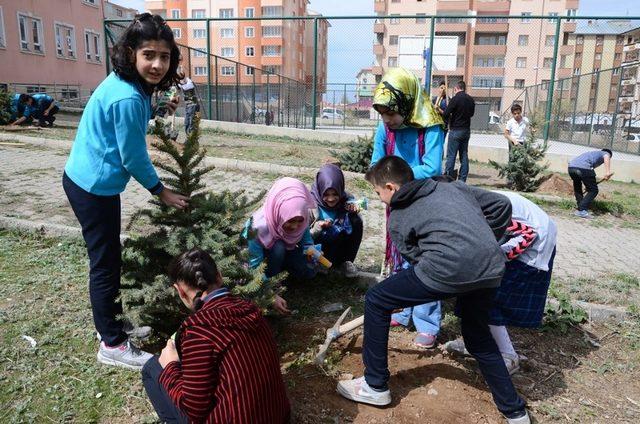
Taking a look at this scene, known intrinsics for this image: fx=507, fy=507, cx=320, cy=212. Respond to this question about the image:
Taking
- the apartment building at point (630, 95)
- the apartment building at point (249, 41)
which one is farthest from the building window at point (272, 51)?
the apartment building at point (630, 95)

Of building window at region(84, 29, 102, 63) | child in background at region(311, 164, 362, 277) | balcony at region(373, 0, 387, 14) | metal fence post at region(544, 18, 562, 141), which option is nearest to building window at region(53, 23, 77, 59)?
building window at region(84, 29, 102, 63)

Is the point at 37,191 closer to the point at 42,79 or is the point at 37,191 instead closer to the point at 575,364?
the point at 575,364

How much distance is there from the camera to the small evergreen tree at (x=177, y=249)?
2.77 metres

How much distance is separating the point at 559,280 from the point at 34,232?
486 centimetres

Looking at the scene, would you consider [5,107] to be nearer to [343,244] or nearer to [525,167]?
[343,244]

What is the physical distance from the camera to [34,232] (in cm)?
480

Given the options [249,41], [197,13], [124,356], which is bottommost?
[124,356]

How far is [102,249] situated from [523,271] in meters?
2.30

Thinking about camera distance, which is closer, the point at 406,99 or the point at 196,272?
the point at 196,272

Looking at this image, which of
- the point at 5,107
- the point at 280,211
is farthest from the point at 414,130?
the point at 5,107

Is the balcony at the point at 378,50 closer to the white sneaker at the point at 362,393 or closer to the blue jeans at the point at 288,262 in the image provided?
the blue jeans at the point at 288,262

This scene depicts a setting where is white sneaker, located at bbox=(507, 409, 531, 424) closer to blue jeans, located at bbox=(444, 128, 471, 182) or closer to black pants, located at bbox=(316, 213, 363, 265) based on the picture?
black pants, located at bbox=(316, 213, 363, 265)

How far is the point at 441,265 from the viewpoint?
90.5 inches

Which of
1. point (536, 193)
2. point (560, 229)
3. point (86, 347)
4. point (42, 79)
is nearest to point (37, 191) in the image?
point (86, 347)
